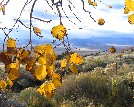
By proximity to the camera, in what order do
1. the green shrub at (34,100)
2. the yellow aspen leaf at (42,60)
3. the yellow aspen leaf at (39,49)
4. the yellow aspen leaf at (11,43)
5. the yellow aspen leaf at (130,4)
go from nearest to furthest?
1. the yellow aspen leaf at (130,4)
2. the yellow aspen leaf at (42,60)
3. the yellow aspen leaf at (39,49)
4. the yellow aspen leaf at (11,43)
5. the green shrub at (34,100)

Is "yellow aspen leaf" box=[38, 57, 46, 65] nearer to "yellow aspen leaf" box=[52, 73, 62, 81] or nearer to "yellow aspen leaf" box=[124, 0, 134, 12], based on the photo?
"yellow aspen leaf" box=[52, 73, 62, 81]

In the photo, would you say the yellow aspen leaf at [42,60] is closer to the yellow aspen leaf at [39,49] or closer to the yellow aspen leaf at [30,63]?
the yellow aspen leaf at [39,49]

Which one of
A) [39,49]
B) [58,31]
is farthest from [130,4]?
[39,49]

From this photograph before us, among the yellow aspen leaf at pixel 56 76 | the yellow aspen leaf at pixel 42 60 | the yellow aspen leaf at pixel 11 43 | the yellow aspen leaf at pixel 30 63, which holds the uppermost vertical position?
the yellow aspen leaf at pixel 11 43

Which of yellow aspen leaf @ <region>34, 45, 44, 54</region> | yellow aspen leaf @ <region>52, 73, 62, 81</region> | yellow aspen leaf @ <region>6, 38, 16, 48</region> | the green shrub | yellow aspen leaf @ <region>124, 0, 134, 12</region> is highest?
yellow aspen leaf @ <region>124, 0, 134, 12</region>

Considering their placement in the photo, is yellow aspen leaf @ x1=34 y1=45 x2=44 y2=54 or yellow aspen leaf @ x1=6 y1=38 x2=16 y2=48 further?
yellow aspen leaf @ x1=6 y1=38 x2=16 y2=48

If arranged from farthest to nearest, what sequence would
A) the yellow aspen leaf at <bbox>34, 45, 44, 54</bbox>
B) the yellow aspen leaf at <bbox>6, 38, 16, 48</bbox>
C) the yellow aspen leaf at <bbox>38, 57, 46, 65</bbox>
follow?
the yellow aspen leaf at <bbox>6, 38, 16, 48</bbox>
the yellow aspen leaf at <bbox>34, 45, 44, 54</bbox>
the yellow aspen leaf at <bbox>38, 57, 46, 65</bbox>

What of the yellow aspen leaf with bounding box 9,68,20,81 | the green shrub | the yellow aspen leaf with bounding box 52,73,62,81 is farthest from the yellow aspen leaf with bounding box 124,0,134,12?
the green shrub

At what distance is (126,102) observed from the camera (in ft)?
32.0

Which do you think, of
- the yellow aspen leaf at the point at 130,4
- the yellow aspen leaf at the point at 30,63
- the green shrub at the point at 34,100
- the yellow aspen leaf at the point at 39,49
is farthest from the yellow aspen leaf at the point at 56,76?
the green shrub at the point at 34,100

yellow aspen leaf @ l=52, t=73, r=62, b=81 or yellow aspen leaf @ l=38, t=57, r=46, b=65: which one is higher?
yellow aspen leaf @ l=38, t=57, r=46, b=65

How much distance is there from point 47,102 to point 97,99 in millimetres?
1355

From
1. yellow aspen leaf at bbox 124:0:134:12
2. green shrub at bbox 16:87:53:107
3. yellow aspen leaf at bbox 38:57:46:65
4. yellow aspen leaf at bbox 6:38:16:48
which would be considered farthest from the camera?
green shrub at bbox 16:87:53:107

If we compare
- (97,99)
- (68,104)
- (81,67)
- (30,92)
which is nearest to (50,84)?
(68,104)
